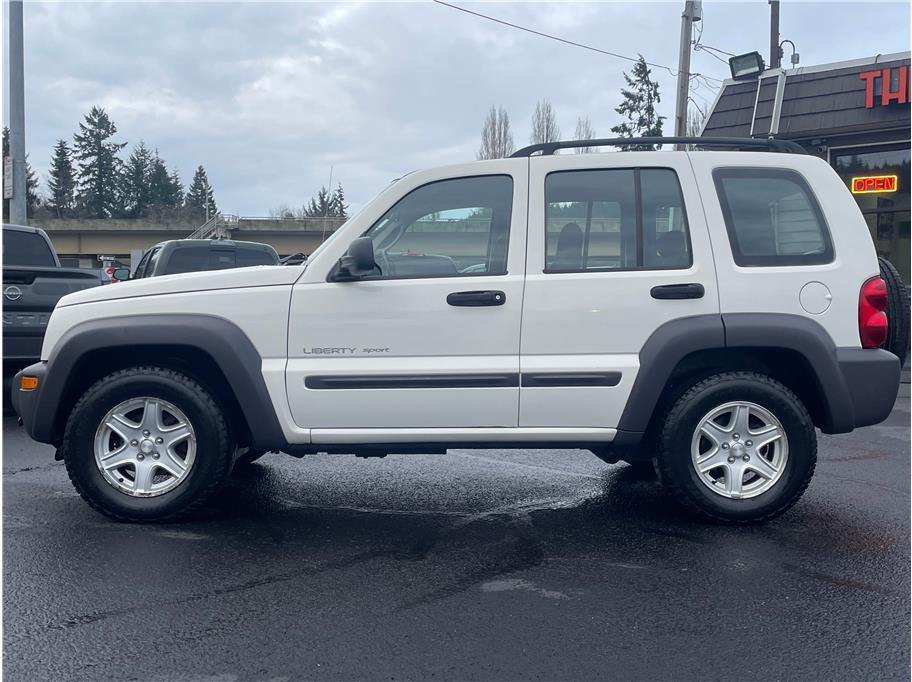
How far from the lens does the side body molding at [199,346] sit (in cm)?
468

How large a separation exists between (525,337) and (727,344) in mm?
1049

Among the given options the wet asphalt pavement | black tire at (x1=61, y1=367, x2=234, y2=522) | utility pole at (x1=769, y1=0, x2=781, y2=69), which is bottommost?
the wet asphalt pavement

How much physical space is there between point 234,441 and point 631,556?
2.20m

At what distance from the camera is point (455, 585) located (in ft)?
12.8

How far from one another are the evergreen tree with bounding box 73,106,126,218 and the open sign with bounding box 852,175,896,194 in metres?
94.9

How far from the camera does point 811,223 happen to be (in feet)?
15.9

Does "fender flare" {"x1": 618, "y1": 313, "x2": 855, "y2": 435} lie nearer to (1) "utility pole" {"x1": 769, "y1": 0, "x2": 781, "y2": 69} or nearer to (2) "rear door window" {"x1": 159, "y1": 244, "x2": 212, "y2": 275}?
(2) "rear door window" {"x1": 159, "y1": 244, "x2": 212, "y2": 275}

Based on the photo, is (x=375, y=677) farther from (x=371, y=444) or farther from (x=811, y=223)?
(x=811, y=223)

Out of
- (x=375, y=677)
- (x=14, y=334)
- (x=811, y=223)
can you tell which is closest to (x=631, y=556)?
(x=375, y=677)

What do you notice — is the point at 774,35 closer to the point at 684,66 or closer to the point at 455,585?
the point at 684,66

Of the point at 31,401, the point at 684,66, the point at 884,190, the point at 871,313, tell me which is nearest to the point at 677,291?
the point at 871,313

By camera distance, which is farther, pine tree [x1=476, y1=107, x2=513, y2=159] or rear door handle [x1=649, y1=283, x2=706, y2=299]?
pine tree [x1=476, y1=107, x2=513, y2=159]

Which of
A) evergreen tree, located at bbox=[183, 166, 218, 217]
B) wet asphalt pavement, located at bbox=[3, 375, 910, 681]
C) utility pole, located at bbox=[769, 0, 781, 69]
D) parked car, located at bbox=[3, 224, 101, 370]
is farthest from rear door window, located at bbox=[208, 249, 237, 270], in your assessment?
evergreen tree, located at bbox=[183, 166, 218, 217]

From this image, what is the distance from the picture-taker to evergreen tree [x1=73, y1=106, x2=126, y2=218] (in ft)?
326
